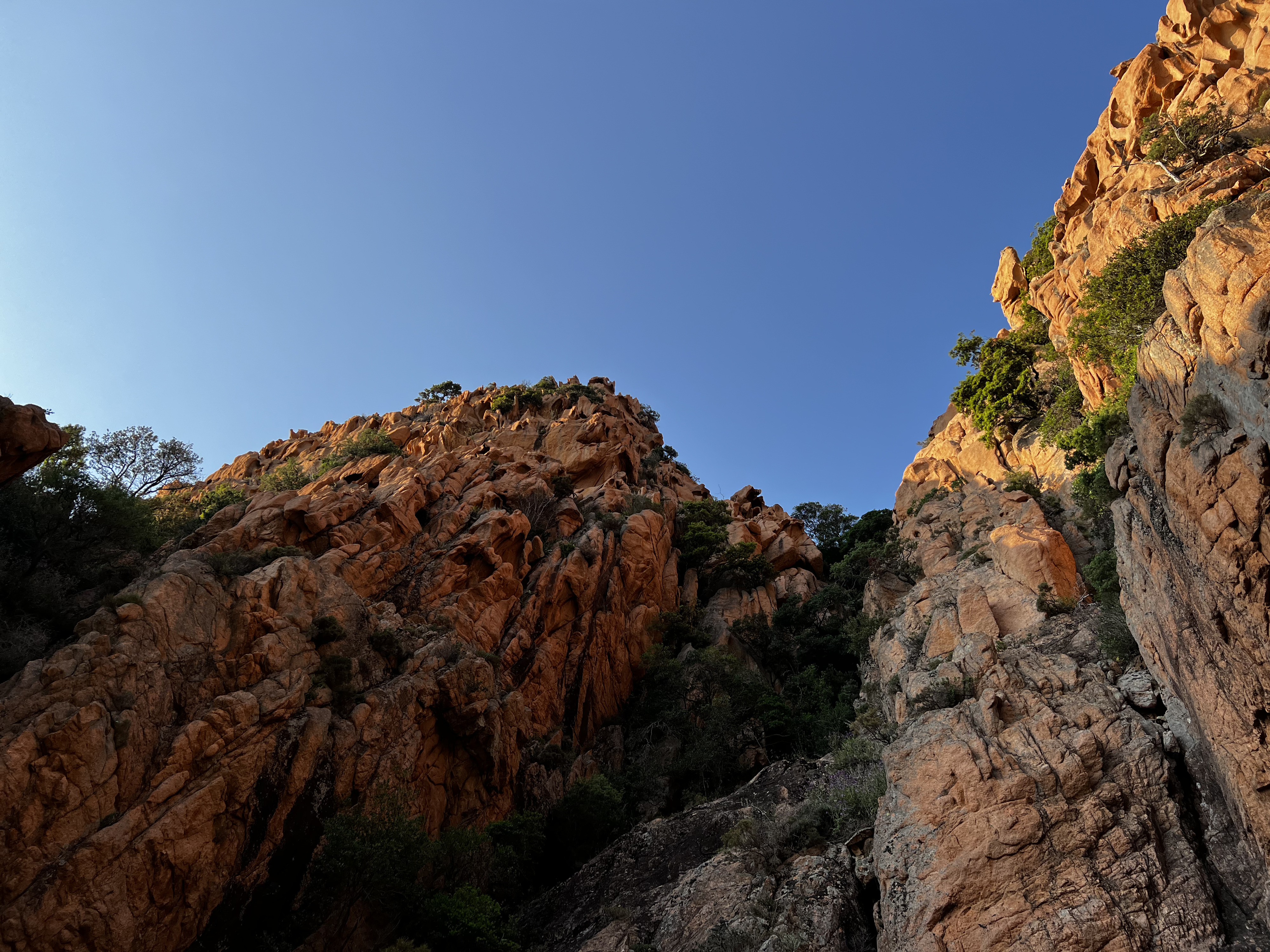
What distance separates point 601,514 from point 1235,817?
38.0 meters

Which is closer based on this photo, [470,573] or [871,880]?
[871,880]

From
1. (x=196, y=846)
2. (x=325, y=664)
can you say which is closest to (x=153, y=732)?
(x=196, y=846)

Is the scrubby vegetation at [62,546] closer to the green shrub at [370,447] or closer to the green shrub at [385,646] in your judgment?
the green shrub at [385,646]

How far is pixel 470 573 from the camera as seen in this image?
37.3 meters

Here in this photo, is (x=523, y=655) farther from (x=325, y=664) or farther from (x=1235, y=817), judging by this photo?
(x=1235, y=817)

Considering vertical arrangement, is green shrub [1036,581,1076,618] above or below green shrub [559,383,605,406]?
below

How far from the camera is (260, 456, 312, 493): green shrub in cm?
5012

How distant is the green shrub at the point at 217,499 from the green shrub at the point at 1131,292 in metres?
43.7

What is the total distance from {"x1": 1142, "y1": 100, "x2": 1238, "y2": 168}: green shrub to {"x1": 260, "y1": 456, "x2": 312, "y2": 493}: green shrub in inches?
1981

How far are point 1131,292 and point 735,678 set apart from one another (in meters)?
25.5

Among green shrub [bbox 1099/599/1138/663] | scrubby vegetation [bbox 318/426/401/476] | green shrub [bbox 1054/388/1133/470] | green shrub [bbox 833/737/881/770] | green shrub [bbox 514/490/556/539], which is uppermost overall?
A: scrubby vegetation [bbox 318/426/401/476]

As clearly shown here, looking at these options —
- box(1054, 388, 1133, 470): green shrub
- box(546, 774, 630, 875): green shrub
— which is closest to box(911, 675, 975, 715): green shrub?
box(1054, 388, 1133, 470): green shrub

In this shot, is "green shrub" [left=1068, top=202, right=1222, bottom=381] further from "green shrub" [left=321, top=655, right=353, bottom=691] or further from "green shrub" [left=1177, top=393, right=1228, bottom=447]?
"green shrub" [left=321, top=655, right=353, bottom=691]

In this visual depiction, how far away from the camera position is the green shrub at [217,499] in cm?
4366
